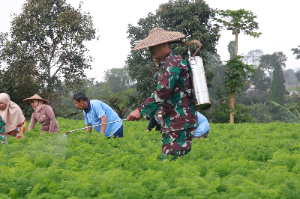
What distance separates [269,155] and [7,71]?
60.6 feet

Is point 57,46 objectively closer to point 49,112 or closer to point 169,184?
point 49,112

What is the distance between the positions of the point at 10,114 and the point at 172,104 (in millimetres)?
4444

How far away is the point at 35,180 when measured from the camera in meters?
3.54

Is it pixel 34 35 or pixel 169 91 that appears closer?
pixel 169 91

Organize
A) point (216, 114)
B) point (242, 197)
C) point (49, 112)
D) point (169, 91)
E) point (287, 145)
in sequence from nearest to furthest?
point (242, 197) < point (169, 91) < point (287, 145) < point (49, 112) < point (216, 114)

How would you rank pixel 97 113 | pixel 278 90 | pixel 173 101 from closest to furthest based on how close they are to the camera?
pixel 173 101 < pixel 97 113 < pixel 278 90

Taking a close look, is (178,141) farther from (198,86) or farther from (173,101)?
(198,86)

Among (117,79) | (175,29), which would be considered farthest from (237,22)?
(117,79)

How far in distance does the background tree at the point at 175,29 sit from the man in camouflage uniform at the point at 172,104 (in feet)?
61.2

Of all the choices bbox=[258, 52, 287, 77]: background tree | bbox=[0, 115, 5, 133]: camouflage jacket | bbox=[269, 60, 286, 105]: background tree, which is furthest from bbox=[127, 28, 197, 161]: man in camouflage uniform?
bbox=[258, 52, 287, 77]: background tree

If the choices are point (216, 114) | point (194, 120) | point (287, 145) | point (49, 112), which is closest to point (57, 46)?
point (216, 114)

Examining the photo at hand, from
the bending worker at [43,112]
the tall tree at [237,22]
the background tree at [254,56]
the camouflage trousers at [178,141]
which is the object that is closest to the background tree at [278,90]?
the tall tree at [237,22]

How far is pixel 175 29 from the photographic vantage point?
2398 cm

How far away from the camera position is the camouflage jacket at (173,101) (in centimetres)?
356
